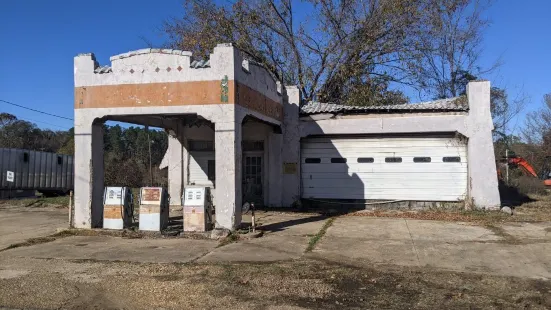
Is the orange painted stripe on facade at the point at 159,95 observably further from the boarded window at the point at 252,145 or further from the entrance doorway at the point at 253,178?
the entrance doorway at the point at 253,178

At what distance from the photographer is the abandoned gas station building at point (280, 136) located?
39.0 ft

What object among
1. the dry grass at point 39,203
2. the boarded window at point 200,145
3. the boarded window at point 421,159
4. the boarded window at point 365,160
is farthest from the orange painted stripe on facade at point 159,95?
the dry grass at point 39,203

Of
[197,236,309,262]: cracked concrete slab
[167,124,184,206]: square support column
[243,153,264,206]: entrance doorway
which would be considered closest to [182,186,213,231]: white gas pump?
[197,236,309,262]: cracked concrete slab

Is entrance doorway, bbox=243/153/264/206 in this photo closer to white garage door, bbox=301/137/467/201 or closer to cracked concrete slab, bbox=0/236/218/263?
white garage door, bbox=301/137/467/201

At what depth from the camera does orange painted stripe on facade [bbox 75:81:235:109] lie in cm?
1160

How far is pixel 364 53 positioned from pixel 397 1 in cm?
289

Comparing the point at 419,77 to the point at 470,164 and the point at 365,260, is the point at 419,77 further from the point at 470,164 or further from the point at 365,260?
the point at 365,260

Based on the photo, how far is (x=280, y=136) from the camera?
17172 mm

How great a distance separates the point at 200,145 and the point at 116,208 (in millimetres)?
6293

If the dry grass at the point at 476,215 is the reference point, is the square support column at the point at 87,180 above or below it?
above

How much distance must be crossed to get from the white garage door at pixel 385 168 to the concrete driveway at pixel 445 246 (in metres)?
2.73

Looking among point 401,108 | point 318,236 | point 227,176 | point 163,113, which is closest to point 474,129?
point 401,108

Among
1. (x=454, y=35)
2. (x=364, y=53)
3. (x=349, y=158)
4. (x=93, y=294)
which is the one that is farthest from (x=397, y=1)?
(x=93, y=294)

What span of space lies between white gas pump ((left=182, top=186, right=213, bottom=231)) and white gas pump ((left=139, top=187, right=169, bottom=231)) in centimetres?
64
